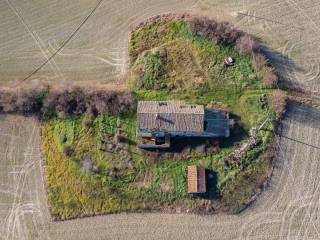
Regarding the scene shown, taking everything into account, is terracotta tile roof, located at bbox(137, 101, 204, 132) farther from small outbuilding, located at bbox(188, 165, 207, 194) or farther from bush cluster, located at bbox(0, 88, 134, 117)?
small outbuilding, located at bbox(188, 165, 207, 194)

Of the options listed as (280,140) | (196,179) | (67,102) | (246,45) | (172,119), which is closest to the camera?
(172,119)

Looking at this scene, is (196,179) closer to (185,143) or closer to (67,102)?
(185,143)

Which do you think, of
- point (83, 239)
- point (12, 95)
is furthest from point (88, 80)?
point (83, 239)

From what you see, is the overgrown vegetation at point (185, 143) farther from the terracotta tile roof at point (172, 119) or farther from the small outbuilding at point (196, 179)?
the terracotta tile roof at point (172, 119)

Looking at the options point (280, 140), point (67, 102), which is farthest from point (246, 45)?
point (67, 102)

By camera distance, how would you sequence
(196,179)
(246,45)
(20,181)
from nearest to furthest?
(196,179)
(20,181)
(246,45)

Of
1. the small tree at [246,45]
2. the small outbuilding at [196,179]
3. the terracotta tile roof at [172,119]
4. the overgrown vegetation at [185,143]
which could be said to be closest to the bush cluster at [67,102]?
the overgrown vegetation at [185,143]

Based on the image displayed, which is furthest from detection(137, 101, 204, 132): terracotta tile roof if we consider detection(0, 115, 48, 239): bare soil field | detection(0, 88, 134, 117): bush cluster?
detection(0, 115, 48, 239): bare soil field

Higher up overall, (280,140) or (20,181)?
(280,140)
